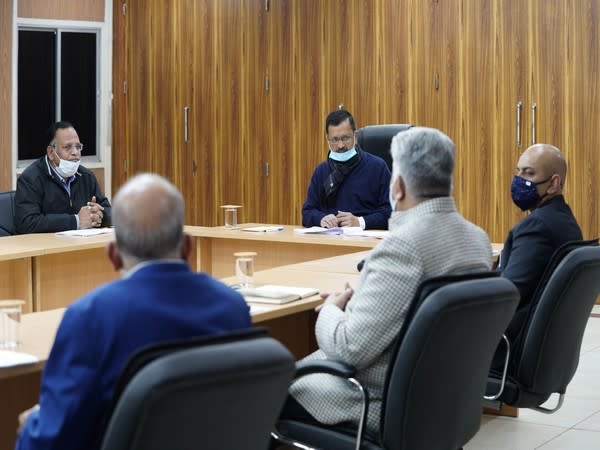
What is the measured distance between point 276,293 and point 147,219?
1.64 metres

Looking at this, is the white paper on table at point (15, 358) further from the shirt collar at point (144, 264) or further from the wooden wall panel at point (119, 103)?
the wooden wall panel at point (119, 103)

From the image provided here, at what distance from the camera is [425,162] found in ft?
10.3

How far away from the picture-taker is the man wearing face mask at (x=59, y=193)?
20.2 feet

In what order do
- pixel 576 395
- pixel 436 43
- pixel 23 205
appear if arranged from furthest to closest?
pixel 436 43
pixel 23 205
pixel 576 395

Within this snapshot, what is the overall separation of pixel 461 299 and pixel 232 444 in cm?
88

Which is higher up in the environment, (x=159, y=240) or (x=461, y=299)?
(x=159, y=240)

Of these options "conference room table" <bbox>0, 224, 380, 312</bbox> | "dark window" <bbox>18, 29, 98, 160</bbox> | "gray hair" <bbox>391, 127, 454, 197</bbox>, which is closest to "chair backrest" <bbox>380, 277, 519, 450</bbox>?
"gray hair" <bbox>391, 127, 454, 197</bbox>

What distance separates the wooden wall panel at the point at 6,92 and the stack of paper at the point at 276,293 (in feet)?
18.6

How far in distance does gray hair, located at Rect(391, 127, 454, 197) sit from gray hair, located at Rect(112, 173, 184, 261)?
3.47ft

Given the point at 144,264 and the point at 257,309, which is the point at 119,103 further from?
the point at 144,264

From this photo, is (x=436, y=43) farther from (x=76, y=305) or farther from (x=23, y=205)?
(x=76, y=305)

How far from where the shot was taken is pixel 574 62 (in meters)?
7.77

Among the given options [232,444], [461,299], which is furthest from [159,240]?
[461,299]

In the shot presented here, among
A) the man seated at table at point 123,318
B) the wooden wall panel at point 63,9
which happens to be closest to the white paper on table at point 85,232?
the man seated at table at point 123,318
